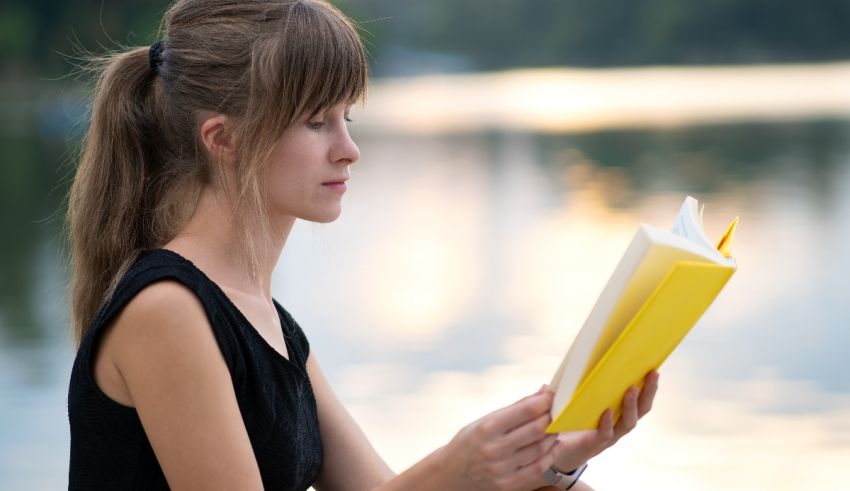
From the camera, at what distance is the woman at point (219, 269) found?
58.7 inches

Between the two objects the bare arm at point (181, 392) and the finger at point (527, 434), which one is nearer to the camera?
the finger at point (527, 434)

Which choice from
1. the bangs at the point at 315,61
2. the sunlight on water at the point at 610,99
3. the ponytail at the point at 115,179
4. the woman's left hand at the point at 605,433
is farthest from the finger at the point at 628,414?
the sunlight on water at the point at 610,99

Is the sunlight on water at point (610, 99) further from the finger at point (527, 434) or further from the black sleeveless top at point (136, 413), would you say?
the finger at point (527, 434)

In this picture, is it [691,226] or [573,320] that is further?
[573,320]

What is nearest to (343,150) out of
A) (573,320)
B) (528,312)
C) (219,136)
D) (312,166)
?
(312,166)

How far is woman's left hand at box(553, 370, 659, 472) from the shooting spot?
141cm

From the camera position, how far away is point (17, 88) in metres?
37.5

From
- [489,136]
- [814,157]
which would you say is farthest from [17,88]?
[814,157]

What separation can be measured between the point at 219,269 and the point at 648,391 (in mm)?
507

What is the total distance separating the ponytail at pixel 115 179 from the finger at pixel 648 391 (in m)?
0.60

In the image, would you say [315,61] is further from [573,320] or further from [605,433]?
[573,320]

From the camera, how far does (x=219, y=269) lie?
1.66 metres

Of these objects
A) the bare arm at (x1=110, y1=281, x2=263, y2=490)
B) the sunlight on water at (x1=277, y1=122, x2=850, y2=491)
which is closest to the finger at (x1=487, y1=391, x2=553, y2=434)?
Result: the bare arm at (x1=110, y1=281, x2=263, y2=490)

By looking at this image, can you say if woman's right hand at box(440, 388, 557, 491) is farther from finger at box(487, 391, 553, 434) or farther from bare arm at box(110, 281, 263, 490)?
bare arm at box(110, 281, 263, 490)
